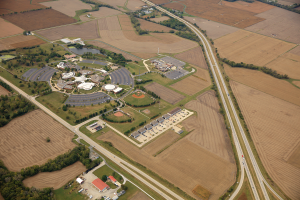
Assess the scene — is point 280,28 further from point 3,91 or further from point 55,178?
point 3,91

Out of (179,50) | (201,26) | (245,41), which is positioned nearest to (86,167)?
(179,50)

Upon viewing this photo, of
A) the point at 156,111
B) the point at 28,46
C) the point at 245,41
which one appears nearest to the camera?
the point at 156,111

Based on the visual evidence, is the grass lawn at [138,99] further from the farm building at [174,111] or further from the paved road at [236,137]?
the paved road at [236,137]

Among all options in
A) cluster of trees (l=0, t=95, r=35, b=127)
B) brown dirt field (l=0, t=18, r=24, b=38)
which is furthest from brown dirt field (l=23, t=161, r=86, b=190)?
brown dirt field (l=0, t=18, r=24, b=38)

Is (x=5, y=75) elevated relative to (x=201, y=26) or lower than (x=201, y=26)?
lower

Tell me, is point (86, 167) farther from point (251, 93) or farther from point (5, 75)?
point (251, 93)

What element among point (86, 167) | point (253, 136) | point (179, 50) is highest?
point (179, 50)
